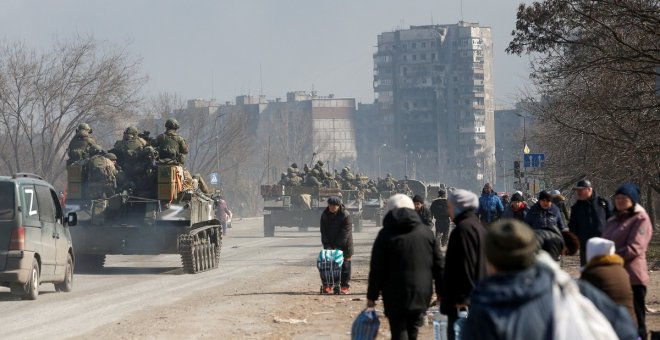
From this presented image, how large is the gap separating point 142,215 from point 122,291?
6.12 m

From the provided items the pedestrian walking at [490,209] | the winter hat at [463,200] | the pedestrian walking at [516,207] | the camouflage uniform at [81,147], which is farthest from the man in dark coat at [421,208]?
the winter hat at [463,200]

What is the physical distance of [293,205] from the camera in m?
51.8

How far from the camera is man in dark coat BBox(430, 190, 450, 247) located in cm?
3139

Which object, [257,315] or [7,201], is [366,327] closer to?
[257,315]

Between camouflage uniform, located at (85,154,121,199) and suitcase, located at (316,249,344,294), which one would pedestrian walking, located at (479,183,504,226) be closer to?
suitcase, located at (316,249,344,294)

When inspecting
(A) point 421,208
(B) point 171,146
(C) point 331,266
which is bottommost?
(C) point 331,266

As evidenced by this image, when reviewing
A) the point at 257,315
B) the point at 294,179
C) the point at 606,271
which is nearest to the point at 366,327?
the point at 606,271

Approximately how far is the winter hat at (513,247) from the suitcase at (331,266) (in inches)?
573

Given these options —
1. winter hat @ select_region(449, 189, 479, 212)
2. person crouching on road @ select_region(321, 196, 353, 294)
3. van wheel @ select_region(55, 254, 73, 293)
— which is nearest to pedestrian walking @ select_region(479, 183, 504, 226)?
person crouching on road @ select_region(321, 196, 353, 294)

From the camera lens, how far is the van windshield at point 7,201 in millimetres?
19172

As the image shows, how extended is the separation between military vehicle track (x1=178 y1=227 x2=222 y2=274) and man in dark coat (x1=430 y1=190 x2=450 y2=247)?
16.6 feet

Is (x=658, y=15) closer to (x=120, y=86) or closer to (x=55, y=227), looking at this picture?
(x=55, y=227)

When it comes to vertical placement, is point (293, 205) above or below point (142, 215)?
above

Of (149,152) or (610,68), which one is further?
(149,152)
